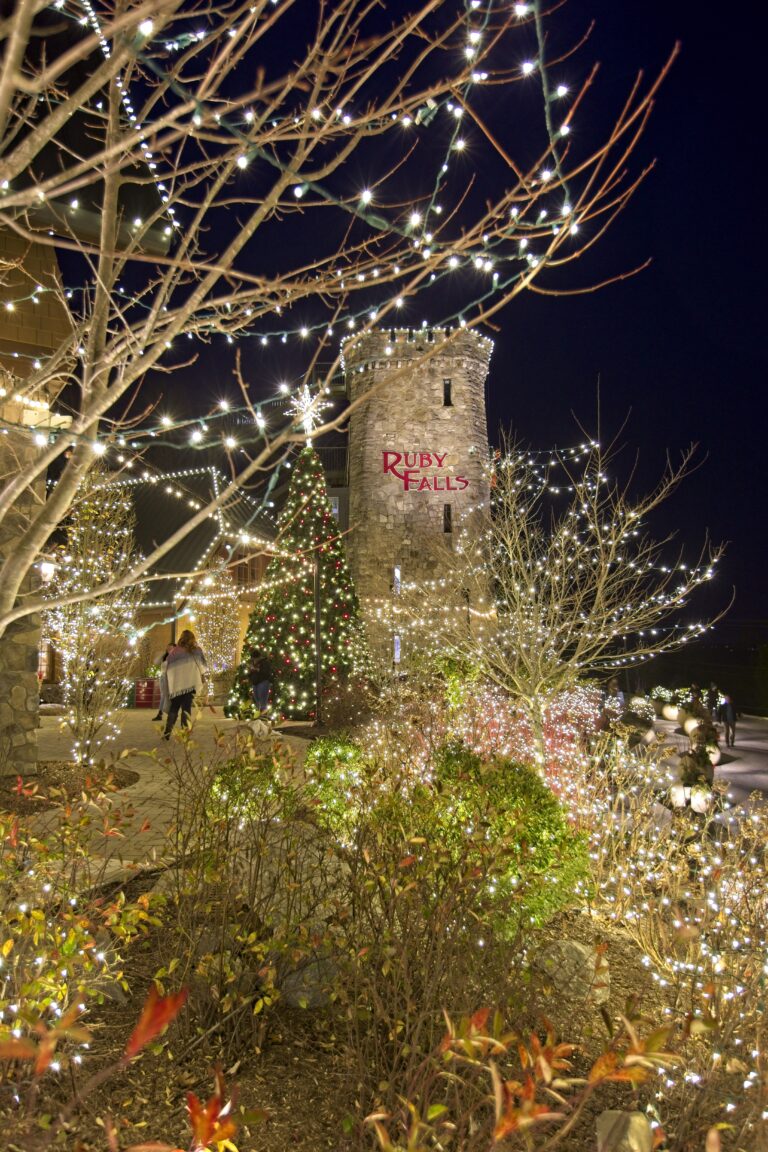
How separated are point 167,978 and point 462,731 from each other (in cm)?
527

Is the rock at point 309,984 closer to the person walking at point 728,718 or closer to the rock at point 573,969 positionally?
the rock at point 573,969

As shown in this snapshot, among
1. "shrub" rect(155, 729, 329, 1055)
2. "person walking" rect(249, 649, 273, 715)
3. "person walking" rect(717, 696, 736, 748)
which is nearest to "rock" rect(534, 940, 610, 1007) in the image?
"shrub" rect(155, 729, 329, 1055)

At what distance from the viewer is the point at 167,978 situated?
3.59 m

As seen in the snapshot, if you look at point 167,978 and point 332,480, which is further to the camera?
point 332,480

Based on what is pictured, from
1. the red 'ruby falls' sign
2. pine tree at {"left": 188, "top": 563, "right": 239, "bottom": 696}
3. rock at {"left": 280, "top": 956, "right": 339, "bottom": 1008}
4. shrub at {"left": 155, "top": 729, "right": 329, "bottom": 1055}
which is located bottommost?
rock at {"left": 280, "top": 956, "right": 339, "bottom": 1008}

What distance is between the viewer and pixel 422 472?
84.4ft

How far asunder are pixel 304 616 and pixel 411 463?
11.5 m

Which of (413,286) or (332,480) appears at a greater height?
(332,480)

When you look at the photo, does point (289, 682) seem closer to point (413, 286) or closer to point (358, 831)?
point (358, 831)

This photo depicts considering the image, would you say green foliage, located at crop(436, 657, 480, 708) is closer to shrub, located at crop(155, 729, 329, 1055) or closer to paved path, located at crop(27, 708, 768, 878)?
paved path, located at crop(27, 708, 768, 878)

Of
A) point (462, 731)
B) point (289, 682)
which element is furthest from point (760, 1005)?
point (289, 682)

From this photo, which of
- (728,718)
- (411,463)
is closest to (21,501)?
(728,718)

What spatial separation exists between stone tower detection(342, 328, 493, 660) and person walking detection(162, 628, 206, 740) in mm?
14273

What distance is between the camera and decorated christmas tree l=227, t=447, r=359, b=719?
15273 mm
